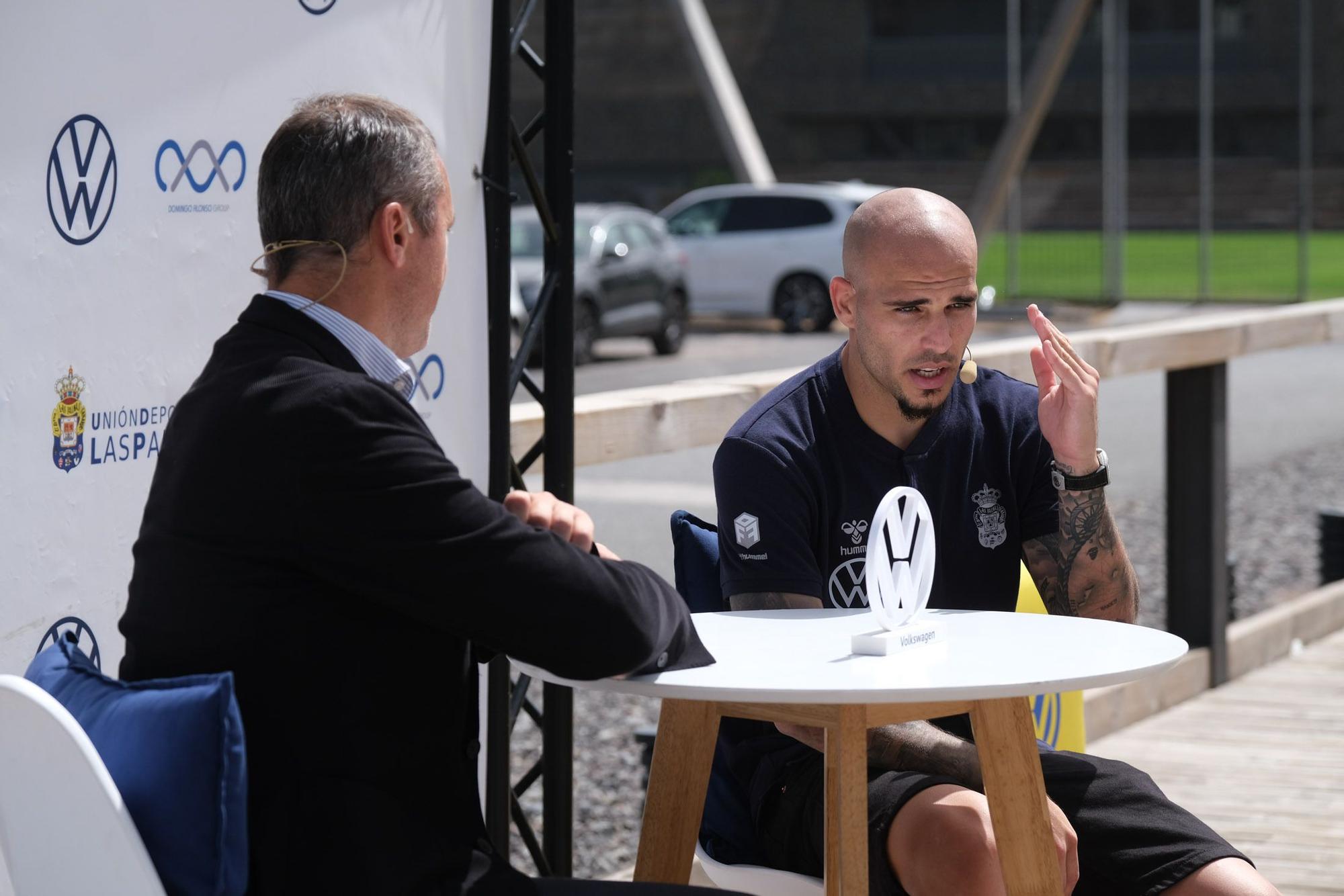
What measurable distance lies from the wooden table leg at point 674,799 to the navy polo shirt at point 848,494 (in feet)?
0.46

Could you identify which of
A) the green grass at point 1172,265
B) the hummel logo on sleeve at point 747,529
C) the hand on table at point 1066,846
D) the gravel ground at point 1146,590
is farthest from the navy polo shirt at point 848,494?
the green grass at point 1172,265

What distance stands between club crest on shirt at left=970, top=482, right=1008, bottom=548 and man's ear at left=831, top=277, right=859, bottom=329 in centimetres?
36

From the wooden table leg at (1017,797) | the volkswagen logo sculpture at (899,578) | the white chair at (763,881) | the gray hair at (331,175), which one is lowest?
the white chair at (763,881)

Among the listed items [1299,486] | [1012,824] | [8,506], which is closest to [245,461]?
[8,506]

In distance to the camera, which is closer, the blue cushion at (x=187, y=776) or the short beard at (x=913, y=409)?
the blue cushion at (x=187, y=776)

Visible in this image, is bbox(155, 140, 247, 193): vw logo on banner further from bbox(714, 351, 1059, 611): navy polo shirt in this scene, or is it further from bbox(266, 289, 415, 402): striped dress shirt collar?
bbox(714, 351, 1059, 611): navy polo shirt

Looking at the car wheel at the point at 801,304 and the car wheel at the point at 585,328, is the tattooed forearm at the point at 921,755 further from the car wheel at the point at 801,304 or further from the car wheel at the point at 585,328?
the car wheel at the point at 801,304

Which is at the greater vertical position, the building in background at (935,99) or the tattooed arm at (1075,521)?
the building in background at (935,99)

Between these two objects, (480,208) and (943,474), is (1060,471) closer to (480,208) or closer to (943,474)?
(943,474)

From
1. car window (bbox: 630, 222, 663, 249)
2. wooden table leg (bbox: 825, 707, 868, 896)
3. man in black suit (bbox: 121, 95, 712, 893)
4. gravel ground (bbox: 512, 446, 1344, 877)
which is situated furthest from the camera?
car window (bbox: 630, 222, 663, 249)

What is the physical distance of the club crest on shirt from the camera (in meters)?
2.87

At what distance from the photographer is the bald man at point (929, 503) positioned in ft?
8.57

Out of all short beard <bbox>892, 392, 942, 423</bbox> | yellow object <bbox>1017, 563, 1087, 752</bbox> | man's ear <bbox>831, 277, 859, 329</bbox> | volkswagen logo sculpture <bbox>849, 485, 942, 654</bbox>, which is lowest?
yellow object <bbox>1017, 563, 1087, 752</bbox>

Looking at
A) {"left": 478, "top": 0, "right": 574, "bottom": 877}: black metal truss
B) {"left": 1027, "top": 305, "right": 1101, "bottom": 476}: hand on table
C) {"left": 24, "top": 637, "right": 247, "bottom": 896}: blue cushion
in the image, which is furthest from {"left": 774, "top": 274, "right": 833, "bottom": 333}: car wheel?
{"left": 24, "top": 637, "right": 247, "bottom": 896}: blue cushion
